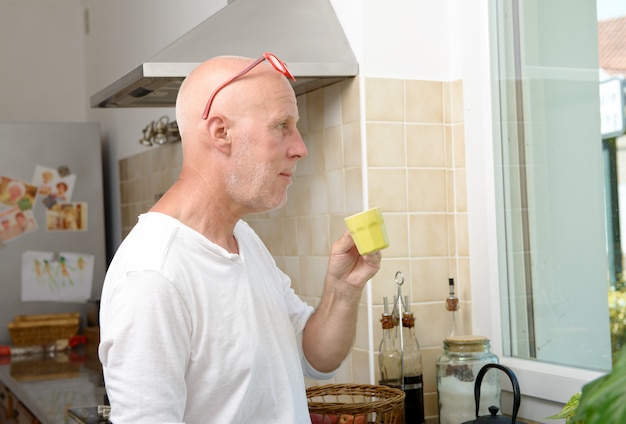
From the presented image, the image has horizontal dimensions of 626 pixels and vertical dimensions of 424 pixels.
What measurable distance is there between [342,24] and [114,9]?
2.31 m

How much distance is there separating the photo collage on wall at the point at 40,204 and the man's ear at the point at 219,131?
3.04 meters

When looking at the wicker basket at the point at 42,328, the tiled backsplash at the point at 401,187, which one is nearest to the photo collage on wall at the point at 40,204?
the wicker basket at the point at 42,328

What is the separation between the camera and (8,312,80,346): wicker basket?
4043 mm

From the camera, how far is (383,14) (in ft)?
7.38

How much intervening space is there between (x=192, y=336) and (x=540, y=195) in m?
1.03

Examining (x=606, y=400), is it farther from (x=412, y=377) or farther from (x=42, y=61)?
(x=42, y=61)

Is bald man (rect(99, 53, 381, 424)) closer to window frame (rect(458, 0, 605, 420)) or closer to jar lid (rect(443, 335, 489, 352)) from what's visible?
jar lid (rect(443, 335, 489, 352))

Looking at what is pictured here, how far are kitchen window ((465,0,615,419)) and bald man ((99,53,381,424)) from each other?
601 mm

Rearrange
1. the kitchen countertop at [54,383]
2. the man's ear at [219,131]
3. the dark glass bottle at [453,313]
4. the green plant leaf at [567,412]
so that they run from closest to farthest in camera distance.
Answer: the green plant leaf at [567,412]
the man's ear at [219,131]
the dark glass bottle at [453,313]
the kitchen countertop at [54,383]

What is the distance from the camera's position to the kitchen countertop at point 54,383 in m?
2.70

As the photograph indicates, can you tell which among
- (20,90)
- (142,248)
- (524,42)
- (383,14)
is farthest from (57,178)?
(142,248)

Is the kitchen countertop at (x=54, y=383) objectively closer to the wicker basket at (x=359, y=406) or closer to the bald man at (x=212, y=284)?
the wicker basket at (x=359, y=406)

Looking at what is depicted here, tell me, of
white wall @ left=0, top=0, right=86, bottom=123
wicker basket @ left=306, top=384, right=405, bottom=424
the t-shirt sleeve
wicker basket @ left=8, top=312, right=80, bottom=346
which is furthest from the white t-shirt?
white wall @ left=0, top=0, right=86, bottom=123

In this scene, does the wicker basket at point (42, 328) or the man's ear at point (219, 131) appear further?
the wicker basket at point (42, 328)
